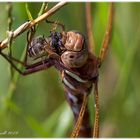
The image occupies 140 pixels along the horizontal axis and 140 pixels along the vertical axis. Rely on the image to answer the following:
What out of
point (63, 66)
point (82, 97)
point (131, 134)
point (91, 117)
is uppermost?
point (63, 66)

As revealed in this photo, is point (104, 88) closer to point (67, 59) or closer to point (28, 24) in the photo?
point (67, 59)

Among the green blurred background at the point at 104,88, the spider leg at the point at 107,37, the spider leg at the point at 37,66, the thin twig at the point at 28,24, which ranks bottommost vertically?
the green blurred background at the point at 104,88

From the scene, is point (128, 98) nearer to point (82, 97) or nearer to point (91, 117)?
point (91, 117)

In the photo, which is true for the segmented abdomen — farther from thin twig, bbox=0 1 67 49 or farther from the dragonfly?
thin twig, bbox=0 1 67 49

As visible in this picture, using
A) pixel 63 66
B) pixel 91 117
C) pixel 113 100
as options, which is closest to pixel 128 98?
pixel 113 100

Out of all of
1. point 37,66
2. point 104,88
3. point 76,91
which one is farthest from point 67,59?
point 104,88

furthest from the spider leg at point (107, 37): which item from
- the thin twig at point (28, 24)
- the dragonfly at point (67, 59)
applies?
the thin twig at point (28, 24)

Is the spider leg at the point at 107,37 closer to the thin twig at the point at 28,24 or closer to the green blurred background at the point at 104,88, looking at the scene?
the green blurred background at the point at 104,88

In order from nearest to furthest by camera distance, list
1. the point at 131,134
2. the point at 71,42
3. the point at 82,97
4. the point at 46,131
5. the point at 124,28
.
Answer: the point at 71,42
the point at 82,97
the point at 46,131
the point at 131,134
the point at 124,28
